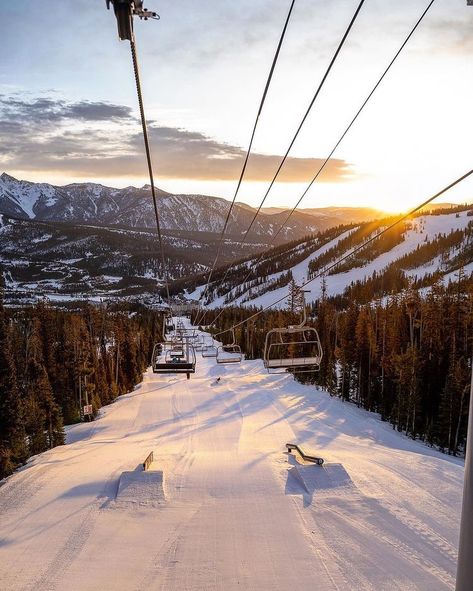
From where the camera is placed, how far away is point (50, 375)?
45.3 m

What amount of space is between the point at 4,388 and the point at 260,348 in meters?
56.6

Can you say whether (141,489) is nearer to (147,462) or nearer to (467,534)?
(147,462)

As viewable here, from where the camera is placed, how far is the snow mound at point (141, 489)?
17.2m

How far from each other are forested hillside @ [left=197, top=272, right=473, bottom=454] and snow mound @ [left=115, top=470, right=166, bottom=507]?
23.1 meters

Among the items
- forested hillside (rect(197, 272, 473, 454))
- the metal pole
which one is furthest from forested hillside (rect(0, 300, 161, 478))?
the metal pole

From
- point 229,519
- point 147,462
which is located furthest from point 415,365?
point 229,519

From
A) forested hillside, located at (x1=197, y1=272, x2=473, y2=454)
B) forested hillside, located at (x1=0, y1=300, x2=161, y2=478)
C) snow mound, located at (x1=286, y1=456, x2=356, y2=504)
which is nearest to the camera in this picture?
snow mound, located at (x1=286, y1=456, x2=356, y2=504)

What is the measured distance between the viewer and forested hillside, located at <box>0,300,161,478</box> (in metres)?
28.3

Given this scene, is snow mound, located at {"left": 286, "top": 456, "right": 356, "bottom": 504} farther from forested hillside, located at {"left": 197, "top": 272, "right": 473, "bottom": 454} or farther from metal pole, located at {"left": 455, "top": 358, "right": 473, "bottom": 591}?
forested hillside, located at {"left": 197, "top": 272, "right": 473, "bottom": 454}

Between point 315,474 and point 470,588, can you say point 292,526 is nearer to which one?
point 315,474

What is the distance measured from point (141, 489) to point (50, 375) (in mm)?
30699

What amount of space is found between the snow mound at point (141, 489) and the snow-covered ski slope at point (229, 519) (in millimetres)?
51

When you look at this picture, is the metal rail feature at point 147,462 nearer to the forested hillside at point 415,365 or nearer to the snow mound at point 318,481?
the snow mound at point 318,481

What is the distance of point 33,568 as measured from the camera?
13.0 metres
